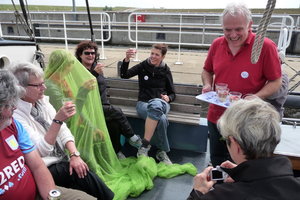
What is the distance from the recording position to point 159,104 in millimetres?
2879

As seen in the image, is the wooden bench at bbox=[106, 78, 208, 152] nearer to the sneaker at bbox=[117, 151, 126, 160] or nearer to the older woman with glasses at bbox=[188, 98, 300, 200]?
the sneaker at bbox=[117, 151, 126, 160]

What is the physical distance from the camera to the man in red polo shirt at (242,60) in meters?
1.80

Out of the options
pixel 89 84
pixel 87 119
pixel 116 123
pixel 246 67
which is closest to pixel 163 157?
pixel 116 123

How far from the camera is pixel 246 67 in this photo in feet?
6.20

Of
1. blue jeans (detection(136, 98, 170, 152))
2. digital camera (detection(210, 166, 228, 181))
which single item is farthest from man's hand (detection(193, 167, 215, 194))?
blue jeans (detection(136, 98, 170, 152))

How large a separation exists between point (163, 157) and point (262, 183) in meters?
2.00

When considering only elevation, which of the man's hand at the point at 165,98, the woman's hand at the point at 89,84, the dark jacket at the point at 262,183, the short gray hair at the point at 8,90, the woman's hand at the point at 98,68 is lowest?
the man's hand at the point at 165,98

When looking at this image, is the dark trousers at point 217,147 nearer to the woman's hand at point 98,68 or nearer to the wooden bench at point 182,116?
the wooden bench at point 182,116

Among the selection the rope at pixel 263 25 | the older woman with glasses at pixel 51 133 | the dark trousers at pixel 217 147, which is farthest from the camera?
the dark trousers at pixel 217 147

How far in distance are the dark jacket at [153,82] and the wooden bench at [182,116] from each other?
165 mm

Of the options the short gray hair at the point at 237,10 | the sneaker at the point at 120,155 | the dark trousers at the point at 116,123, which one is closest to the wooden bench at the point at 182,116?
the dark trousers at the point at 116,123

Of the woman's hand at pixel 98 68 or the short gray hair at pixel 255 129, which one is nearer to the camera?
the short gray hair at pixel 255 129

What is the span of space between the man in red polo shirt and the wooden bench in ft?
3.34

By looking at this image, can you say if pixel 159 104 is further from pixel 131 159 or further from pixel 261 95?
pixel 261 95
